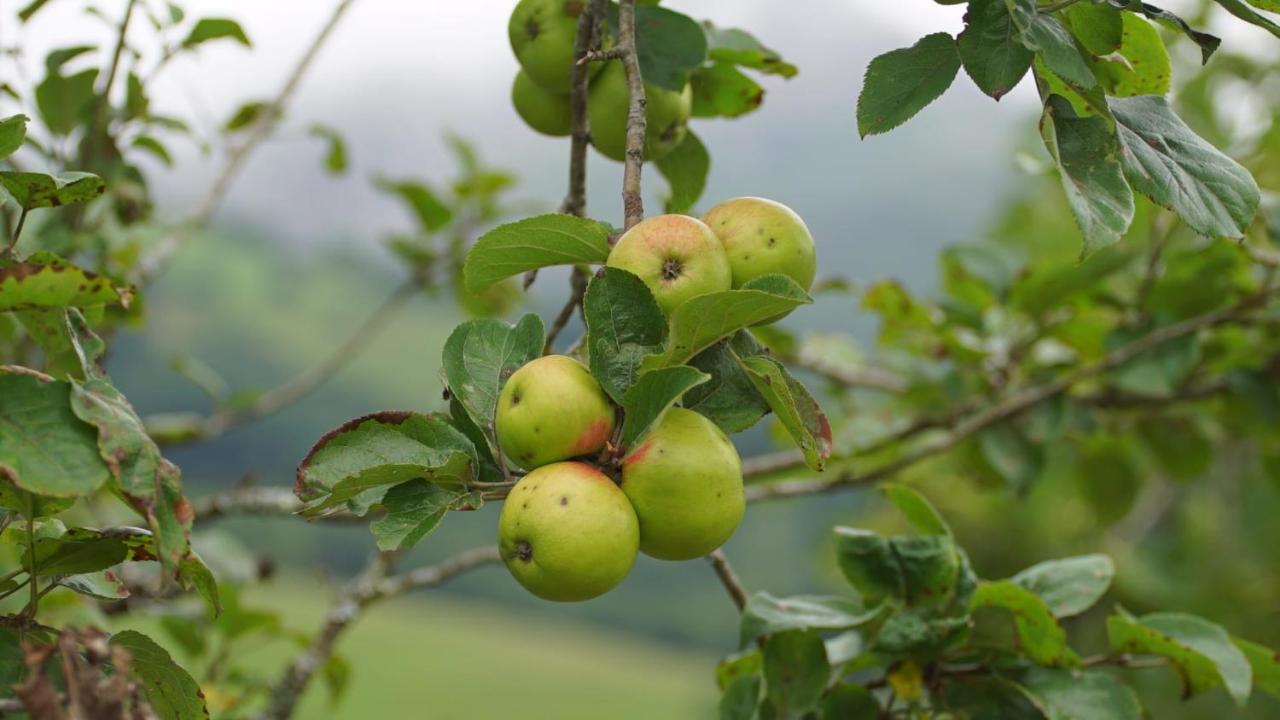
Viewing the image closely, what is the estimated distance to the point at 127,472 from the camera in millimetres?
751

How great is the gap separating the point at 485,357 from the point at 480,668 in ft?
22.1

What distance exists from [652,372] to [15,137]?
56cm

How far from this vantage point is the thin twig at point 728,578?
A: 1.21 metres

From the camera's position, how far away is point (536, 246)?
3.10 ft

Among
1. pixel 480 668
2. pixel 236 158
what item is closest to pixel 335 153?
pixel 236 158

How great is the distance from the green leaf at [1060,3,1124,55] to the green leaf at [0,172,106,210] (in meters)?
0.86

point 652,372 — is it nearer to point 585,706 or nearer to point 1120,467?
point 1120,467

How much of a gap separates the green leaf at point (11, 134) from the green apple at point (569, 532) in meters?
0.50

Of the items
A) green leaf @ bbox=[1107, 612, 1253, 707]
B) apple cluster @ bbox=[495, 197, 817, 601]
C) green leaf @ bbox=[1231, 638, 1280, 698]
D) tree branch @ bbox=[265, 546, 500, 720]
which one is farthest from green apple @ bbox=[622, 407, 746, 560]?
tree branch @ bbox=[265, 546, 500, 720]

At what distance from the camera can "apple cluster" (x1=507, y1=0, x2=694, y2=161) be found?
115 cm

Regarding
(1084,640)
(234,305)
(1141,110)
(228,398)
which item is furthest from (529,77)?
(234,305)

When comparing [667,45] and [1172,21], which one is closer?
[1172,21]

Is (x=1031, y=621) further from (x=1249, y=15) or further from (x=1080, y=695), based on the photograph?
(x=1249, y=15)

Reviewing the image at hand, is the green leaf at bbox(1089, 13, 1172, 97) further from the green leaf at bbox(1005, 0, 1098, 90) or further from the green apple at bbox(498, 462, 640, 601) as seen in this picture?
the green apple at bbox(498, 462, 640, 601)
